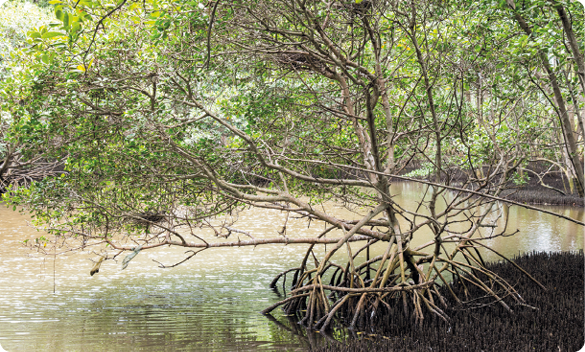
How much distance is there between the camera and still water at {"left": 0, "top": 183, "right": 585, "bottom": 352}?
18.5 ft

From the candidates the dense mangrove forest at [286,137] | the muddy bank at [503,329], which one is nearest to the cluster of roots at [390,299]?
the dense mangrove forest at [286,137]

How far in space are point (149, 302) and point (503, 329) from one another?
17.2 feet

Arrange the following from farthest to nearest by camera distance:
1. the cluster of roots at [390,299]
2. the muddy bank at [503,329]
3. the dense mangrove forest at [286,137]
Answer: the cluster of roots at [390,299] → the dense mangrove forest at [286,137] → the muddy bank at [503,329]

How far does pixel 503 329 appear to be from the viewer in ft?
16.6

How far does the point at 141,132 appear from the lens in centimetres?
535

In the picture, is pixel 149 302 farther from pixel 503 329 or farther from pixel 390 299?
pixel 503 329

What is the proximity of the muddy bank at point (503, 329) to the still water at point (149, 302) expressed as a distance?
3.71 ft

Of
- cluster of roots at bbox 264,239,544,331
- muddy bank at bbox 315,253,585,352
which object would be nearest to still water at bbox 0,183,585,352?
cluster of roots at bbox 264,239,544,331

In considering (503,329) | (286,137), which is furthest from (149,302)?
(503,329)

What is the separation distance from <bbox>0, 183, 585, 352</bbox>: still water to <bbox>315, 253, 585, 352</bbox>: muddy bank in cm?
113

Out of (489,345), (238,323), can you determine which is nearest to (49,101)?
(238,323)

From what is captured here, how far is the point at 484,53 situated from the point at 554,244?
8.52 m

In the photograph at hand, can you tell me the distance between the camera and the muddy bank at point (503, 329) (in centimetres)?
470

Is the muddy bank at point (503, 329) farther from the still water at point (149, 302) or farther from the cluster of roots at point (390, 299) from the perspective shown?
→ the still water at point (149, 302)
